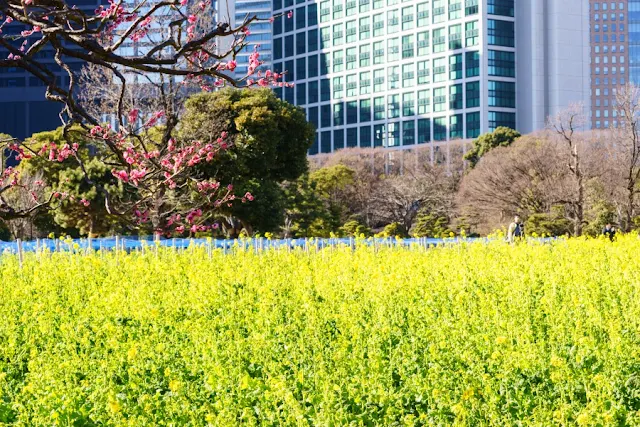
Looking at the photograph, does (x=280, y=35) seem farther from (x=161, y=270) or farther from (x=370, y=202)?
(x=161, y=270)

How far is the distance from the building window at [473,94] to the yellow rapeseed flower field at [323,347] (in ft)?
232

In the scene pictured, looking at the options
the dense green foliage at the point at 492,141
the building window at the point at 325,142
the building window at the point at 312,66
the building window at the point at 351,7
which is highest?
the building window at the point at 351,7

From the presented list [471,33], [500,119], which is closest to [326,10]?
[471,33]

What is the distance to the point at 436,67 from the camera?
8819cm

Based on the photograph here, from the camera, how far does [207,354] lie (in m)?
7.38

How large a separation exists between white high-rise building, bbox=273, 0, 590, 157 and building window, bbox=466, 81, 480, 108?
0.30 feet

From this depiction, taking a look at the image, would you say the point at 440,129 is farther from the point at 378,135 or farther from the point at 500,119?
the point at 378,135

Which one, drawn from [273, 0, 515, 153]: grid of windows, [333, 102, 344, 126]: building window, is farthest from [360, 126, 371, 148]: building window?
→ [333, 102, 344, 126]: building window

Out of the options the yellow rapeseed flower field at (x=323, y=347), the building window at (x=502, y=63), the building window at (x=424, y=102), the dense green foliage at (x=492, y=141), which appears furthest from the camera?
the building window at (x=424, y=102)

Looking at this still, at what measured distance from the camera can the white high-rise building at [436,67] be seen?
83.9 metres

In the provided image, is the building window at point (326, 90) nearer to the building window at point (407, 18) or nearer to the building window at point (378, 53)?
the building window at point (378, 53)

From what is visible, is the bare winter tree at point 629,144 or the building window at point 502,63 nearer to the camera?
the bare winter tree at point 629,144

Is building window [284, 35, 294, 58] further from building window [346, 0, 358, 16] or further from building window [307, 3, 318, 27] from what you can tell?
building window [346, 0, 358, 16]

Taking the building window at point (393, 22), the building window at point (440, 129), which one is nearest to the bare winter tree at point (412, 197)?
the building window at point (440, 129)
